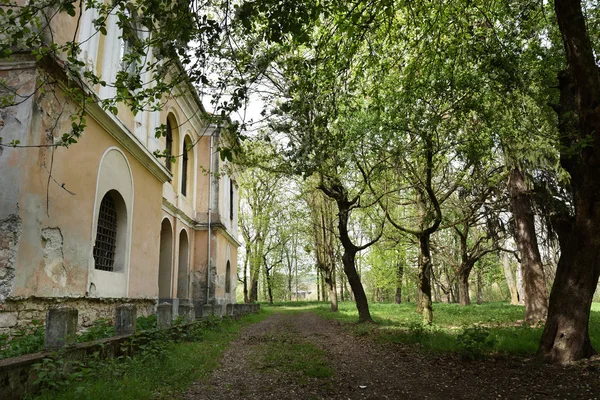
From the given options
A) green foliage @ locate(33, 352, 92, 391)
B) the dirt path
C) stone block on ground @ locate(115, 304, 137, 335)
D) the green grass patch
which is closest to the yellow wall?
stone block on ground @ locate(115, 304, 137, 335)

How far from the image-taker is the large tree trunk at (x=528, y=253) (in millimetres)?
11914

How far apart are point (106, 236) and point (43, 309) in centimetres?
320

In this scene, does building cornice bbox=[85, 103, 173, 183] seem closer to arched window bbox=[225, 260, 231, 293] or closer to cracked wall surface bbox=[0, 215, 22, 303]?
cracked wall surface bbox=[0, 215, 22, 303]

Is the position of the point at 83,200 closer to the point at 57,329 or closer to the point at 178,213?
the point at 57,329

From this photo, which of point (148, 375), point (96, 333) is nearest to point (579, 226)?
point (148, 375)

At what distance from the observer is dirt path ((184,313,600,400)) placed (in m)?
5.16

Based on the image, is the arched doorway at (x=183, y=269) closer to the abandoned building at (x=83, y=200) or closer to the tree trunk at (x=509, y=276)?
the abandoned building at (x=83, y=200)

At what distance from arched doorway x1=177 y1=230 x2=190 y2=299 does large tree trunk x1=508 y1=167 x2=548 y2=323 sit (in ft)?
44.0

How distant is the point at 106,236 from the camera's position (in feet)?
33.6

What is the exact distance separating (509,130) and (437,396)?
660cm

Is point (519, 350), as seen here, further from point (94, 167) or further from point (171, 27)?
point (94, 167)

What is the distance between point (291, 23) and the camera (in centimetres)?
471

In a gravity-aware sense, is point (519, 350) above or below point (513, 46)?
below

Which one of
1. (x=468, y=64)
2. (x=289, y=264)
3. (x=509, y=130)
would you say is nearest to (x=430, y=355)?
(x=509, y=130)
